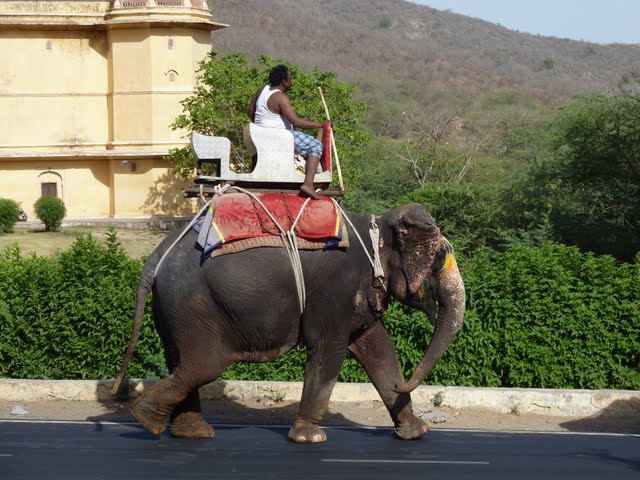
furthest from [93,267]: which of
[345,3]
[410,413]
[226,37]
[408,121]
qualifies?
[345,3]

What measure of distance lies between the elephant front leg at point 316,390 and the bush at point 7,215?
39.4 metres

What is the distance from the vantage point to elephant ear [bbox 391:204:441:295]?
11734 millimetres

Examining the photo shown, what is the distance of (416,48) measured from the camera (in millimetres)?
127938

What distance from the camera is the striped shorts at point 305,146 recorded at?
1185 centimetres

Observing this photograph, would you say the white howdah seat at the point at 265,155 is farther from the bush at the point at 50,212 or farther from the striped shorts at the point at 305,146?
the bush at the point at 50,212

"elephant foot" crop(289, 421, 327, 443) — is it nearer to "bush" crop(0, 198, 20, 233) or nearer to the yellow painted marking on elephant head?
the yellow painted marking on elephant head

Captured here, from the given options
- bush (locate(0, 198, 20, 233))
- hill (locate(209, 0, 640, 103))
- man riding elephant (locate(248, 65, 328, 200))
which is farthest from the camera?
hill (locate(209, 0, 640, 103))

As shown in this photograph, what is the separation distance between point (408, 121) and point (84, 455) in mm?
78975

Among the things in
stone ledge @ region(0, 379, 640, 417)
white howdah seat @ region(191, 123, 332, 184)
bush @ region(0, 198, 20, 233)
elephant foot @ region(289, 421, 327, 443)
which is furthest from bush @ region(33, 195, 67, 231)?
elephant foot @ region(289, 421, 327, 443)

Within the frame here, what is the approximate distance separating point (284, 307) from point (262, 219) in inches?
29.7

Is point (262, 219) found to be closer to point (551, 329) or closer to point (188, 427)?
point (188, 427)

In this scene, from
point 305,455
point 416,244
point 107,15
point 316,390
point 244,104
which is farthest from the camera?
point 107,15

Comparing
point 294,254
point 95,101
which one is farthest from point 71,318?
point 95,101

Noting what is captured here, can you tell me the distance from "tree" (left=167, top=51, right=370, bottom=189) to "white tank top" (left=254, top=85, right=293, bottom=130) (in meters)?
33.1
